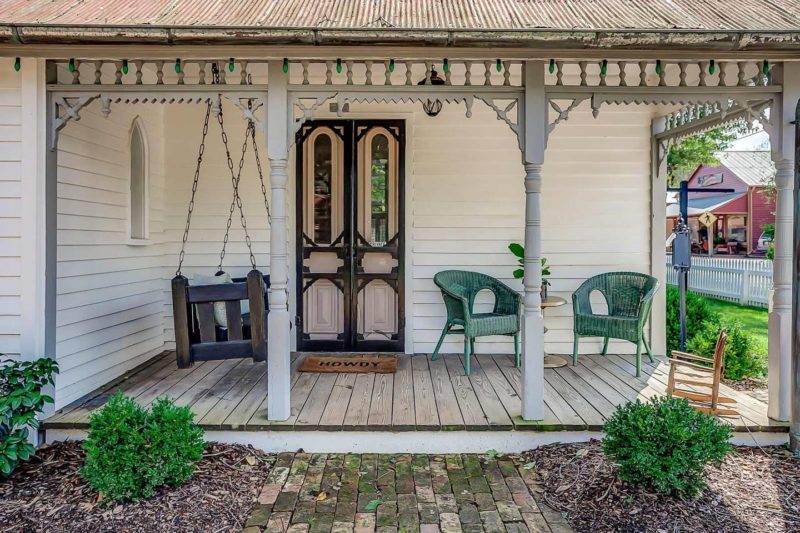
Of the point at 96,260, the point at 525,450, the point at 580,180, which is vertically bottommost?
the point at 525,450

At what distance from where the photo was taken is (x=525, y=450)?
329cm

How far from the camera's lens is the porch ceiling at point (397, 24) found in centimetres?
294

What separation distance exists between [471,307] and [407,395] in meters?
1.54

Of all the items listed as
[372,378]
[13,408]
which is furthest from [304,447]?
[13,408]

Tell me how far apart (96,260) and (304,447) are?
7.61 ft

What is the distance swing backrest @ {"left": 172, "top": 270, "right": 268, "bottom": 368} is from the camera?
379 centimetres

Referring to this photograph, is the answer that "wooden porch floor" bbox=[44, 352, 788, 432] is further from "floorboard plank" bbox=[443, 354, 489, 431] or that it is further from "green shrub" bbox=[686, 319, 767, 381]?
"green shrub" bbox=[686, 319, 767, 381]

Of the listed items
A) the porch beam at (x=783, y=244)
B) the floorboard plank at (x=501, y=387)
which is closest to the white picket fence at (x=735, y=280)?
the floorboard plank at (x=501, y=387)

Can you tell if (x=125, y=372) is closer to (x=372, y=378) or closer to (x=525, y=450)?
(x=372, y=378)

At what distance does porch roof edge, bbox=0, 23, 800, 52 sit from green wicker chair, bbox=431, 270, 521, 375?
223cm

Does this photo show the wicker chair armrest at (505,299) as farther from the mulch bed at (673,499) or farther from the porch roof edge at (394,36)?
the porch roof edge at (394,36)

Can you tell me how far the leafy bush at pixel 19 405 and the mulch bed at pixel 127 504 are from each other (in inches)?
6.8

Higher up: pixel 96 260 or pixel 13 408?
pixel 96 260

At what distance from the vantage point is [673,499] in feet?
8.33
